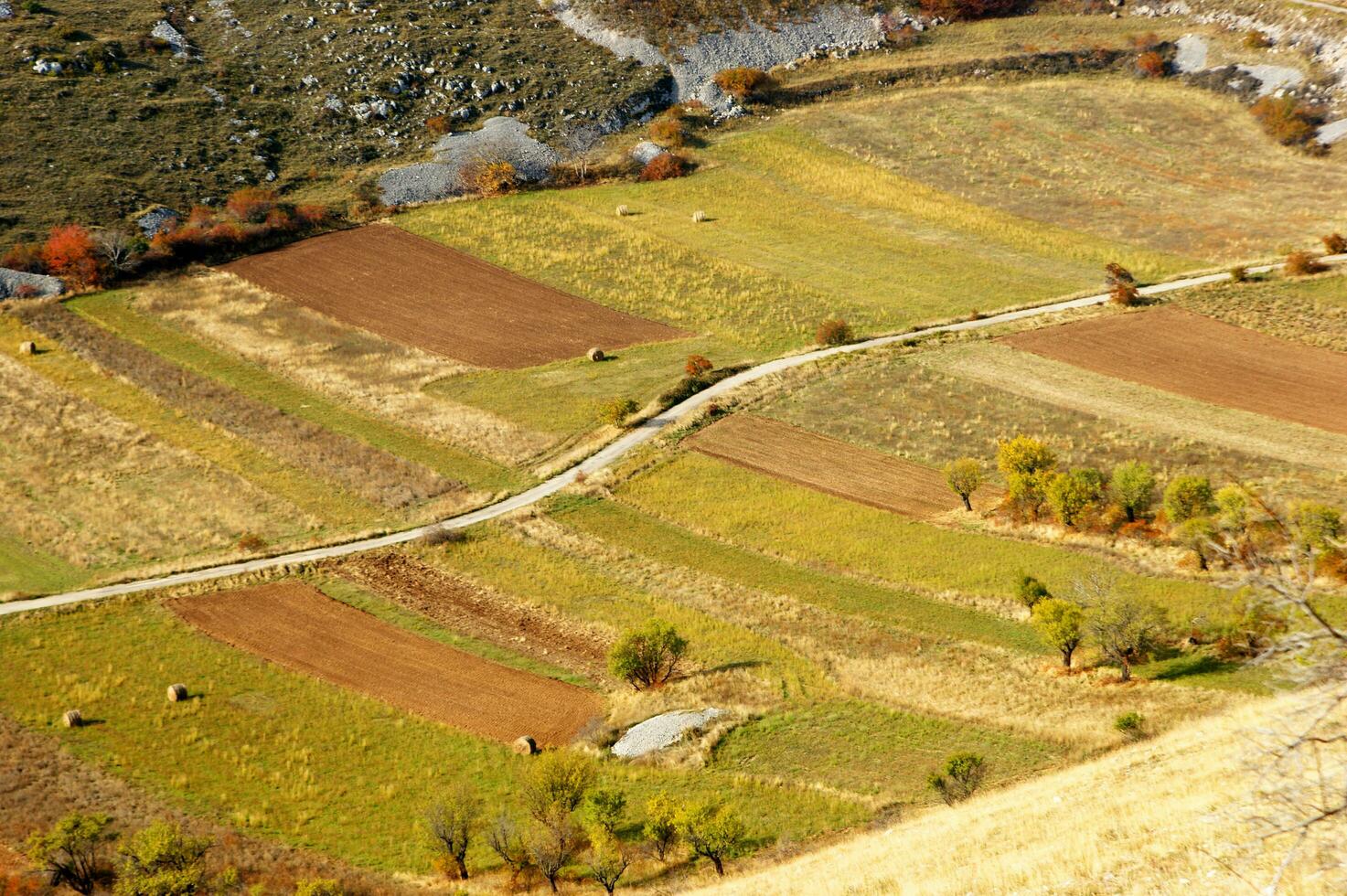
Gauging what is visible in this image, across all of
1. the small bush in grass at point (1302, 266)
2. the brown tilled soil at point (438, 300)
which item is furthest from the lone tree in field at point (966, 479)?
the small bush in grass at point (1302, 266)

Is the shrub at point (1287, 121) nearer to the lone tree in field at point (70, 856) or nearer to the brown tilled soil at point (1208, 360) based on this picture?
the brown tilled soil at point (1208, 360)

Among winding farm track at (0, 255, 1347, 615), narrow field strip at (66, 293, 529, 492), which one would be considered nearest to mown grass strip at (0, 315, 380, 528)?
winding farm track at (0, 255, 1347, 615)

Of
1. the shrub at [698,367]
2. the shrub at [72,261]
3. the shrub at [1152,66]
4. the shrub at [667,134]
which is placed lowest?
the shrub at [698,367]

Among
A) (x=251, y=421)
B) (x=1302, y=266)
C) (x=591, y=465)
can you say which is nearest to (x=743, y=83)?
(x=1302, y=266)

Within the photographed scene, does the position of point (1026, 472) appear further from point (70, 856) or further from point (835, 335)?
point (70, 856)

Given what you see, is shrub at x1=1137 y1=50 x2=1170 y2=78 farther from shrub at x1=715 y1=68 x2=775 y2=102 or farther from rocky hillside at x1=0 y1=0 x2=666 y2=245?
rocky hillside at x1=0 y1=0 x2=666 y2=245

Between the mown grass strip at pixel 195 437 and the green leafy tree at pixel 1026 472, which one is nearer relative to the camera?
the green leafy tree at pixel 1026 472
